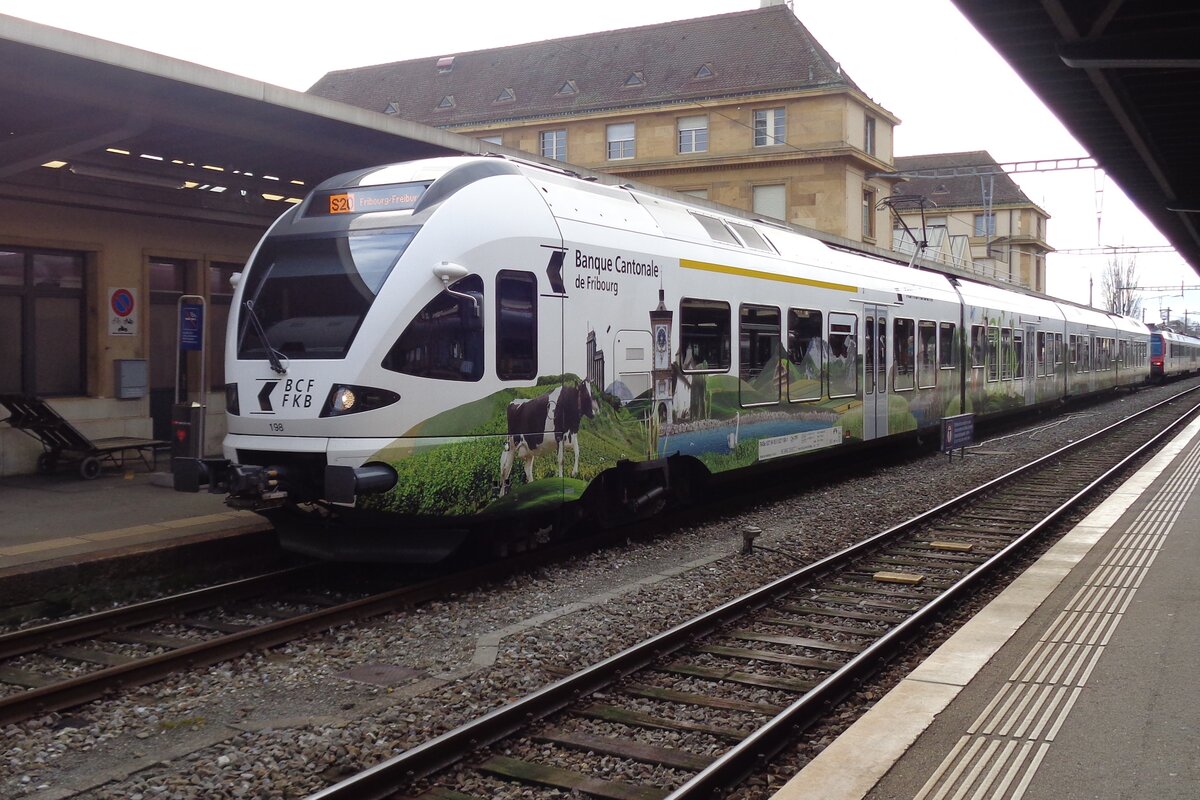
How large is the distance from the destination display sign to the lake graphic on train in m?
3.43

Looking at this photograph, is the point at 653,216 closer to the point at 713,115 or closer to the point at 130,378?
the point at 130,378

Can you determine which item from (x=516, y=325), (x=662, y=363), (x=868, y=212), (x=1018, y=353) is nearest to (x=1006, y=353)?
(x=1018, y=353)

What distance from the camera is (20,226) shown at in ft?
40.7

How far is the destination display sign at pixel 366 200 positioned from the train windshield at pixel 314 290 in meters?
0.27

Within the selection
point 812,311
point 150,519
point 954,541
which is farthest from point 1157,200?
point 150,519

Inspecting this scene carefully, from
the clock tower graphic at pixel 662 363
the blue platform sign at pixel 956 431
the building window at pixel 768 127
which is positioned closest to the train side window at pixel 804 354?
the clock tower graphic at pixel 662 363

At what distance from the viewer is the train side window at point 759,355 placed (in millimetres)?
11758

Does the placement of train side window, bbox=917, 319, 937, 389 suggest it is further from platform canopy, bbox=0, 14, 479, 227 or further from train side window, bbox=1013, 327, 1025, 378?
platform canopy, bbox=0, 14, 479, 227

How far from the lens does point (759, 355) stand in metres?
12.1

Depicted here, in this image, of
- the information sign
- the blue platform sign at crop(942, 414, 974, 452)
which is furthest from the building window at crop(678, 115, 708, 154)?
the information sign

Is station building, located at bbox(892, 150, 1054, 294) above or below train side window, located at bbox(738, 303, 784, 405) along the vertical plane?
above

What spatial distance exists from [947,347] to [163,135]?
13146 millimetres

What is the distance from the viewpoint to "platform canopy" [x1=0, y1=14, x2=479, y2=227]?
934cm

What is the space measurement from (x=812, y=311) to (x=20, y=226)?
924cm
